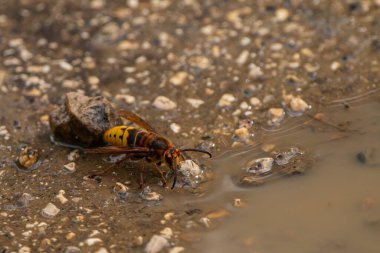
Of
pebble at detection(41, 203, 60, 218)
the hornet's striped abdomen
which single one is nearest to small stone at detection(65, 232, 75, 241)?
pebble at detection(41, 203, 60, 218)

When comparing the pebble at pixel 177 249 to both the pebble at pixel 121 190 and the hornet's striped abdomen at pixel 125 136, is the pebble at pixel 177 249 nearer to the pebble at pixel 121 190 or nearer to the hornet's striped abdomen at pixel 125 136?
the pebble at pixel 121 190

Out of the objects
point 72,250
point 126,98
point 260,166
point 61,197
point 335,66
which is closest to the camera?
point 72,250

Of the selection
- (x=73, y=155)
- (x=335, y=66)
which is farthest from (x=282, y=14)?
(x=73, y=155)

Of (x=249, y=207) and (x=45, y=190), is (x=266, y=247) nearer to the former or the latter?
(x=249, y=207)

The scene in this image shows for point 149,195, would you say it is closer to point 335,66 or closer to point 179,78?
point 179,78

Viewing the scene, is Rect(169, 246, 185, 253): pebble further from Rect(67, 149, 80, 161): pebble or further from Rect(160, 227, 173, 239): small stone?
Rect(67, 149, 80, 161): pebble

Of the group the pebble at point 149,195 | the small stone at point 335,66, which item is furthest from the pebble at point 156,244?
the small stone at point 335,66
